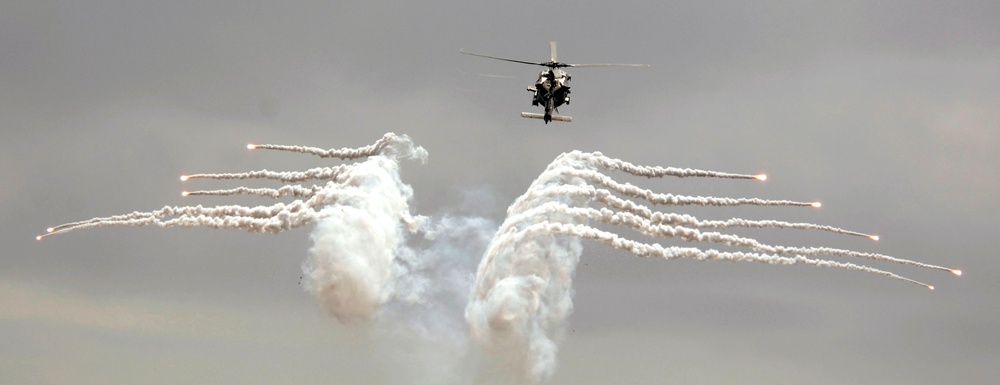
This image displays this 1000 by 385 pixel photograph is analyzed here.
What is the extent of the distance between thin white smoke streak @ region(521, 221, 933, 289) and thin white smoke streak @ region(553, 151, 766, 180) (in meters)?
5.29

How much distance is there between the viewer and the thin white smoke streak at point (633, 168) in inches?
4988

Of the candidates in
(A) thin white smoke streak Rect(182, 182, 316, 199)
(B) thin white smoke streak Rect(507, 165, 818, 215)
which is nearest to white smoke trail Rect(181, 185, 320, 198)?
(A) thin white smoke streak Rect(182, 182, 316, 199)

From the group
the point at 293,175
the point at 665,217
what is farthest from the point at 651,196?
the point at 293,175

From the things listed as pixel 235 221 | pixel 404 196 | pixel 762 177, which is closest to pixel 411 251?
pixel 404 196

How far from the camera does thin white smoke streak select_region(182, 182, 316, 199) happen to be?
12791 centimetres

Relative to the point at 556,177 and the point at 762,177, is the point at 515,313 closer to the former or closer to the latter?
the point at 556,177

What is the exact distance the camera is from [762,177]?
12338 centimetres

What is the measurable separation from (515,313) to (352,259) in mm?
11683

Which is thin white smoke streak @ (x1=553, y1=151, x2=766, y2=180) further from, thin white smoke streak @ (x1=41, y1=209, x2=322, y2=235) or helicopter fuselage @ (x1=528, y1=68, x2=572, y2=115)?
thin white smoke streak @ (x1=41, y1=209, x2=322, y2=235)

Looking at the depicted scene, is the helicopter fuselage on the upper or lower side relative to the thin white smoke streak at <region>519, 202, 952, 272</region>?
upper

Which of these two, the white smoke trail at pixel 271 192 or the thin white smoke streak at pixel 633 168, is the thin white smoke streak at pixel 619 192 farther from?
the white smoke trail at pixel 271 192

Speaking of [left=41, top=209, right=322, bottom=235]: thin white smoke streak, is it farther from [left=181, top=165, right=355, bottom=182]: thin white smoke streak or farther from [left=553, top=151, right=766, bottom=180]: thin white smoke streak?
[left=553, top=151, right=766, bottom=180]: thin white smoke streak

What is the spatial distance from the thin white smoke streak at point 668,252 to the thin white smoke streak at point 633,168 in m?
5.29

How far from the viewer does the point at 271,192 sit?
129m
